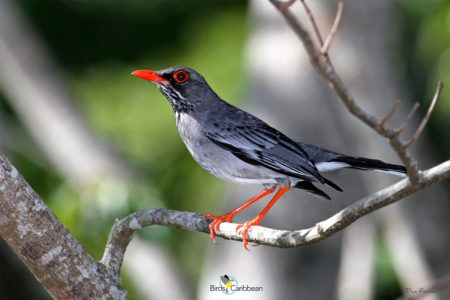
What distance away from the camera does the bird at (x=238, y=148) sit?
5547 millimetres

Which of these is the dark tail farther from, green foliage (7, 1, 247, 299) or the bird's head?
green foliage (7, 1, 247, 299)

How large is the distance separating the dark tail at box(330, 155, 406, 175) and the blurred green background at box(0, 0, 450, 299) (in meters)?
3.69

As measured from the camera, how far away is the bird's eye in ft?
20.0

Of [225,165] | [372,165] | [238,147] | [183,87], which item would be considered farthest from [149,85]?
[372,165]

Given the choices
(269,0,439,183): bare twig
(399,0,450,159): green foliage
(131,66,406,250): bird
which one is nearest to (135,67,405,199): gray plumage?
(131,66,406,250): bird

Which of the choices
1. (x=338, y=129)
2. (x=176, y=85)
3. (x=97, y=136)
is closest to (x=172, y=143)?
(x=97, y=136)

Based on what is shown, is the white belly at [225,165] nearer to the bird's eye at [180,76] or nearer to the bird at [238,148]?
the bird at [238,148]

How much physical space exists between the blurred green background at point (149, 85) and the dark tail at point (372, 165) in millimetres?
3693

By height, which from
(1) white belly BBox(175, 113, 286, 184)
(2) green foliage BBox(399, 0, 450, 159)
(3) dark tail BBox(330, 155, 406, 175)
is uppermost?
(2) green foliage BBox(399, 0, 450, 159)

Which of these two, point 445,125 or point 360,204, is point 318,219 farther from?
point 360,204

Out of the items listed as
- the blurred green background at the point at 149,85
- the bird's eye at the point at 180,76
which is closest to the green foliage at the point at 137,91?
the blurred green background at the point at 149,85

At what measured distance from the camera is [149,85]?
651 inches

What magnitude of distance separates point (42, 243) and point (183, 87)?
2.55 meters

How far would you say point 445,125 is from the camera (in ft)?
44.4
